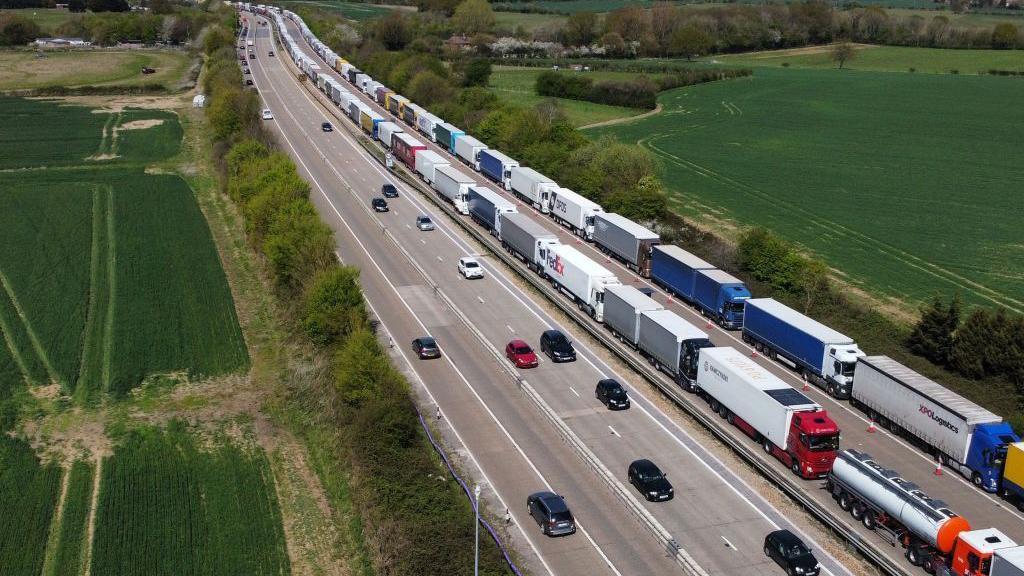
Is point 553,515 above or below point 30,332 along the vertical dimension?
above

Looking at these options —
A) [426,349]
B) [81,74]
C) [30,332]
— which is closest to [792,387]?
[426,349]

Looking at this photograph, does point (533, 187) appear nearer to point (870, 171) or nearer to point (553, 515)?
point (870, 171)

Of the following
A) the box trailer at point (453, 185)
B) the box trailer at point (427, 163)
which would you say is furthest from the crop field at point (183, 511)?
the box trailer at point (427, 163)

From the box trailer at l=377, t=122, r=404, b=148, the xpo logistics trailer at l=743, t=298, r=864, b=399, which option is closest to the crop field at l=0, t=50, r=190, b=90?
the box trailer at l=377, t=122, r=404, b=148

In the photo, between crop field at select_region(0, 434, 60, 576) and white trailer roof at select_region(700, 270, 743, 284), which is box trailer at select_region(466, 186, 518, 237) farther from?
crop field at select_region(0, 434, 60, 576)

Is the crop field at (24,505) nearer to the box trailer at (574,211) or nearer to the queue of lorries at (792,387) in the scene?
the queue of lorries at (792,387)

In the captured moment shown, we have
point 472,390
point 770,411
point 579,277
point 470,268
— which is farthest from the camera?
point 470,268

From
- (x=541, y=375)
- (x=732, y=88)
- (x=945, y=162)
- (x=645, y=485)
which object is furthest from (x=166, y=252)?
(x=732, y=88)
